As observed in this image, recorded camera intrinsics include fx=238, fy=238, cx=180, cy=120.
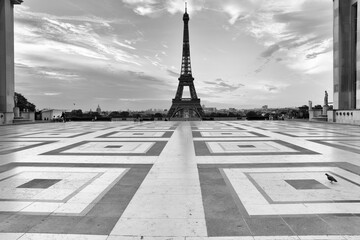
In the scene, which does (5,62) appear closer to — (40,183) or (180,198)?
(40,183)

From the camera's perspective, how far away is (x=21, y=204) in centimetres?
434

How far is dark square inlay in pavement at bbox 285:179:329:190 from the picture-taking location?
518 cm

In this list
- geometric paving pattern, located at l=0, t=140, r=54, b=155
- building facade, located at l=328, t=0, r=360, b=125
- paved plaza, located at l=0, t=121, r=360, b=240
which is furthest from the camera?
Answer: building facade, located at l=328, t=0, r=360, b=125

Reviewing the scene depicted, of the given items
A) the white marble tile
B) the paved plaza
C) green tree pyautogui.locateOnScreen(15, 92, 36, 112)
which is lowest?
the white marble tile

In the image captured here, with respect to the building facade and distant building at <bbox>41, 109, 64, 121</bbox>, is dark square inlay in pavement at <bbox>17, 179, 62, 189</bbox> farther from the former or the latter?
distant building at <bbox>41, 109, 64, 121</bbox>

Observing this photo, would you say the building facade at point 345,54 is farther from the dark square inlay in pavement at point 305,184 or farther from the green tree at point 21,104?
the green tree at point 21,104

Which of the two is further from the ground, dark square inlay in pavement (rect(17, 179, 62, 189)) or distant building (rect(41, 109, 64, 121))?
distant building (rect(41, 109, 64, 121))

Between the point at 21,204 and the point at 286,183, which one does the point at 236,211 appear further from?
the point at 21,204

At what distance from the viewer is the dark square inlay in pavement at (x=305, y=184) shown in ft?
17.0

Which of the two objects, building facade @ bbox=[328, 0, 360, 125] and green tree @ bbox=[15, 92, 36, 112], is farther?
green tree @ bbox=[15, 92, 36, 112]

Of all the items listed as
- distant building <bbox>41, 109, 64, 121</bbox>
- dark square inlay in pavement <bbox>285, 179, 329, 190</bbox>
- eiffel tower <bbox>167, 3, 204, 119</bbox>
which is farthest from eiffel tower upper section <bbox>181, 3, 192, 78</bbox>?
dark square inlay in pavement <bbox>285, 179, 329, 190</bbox>

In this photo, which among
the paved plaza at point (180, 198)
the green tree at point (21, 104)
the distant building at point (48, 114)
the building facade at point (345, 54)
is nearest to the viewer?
the paved plaza at point (180, 198)

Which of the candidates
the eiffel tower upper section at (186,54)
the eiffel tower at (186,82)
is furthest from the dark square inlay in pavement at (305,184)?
the eiffel tower upper section at (186,54)

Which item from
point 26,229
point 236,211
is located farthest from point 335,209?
point 26,229
